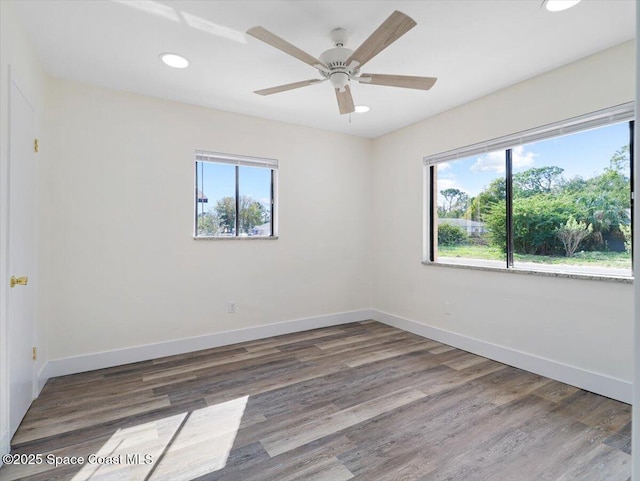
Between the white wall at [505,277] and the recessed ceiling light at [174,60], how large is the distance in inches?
110

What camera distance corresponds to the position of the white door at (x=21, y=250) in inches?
77.8

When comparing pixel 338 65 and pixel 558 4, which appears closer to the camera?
pixel 558 4

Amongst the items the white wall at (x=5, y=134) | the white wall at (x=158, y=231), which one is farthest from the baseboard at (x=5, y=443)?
the white wall at (x=158, y=231)

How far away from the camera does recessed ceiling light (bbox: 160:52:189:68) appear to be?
256 centimetres

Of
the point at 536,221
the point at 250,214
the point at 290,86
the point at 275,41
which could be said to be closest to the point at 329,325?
the point at 250,214

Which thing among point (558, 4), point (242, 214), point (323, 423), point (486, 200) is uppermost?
Answer: point (558, 4)

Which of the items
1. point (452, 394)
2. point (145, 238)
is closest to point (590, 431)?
point (452, 394)

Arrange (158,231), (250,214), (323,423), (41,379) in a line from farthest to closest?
1. (250,214)
2. (158,231)
3. (41,379)
4. (323,423)

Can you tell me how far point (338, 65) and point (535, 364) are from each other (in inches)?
121

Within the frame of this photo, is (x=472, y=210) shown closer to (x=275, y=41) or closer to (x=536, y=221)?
(x=536, y=221)

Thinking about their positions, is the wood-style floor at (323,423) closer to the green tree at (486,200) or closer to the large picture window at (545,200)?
the large picture window at (545,200)

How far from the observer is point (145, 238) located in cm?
332

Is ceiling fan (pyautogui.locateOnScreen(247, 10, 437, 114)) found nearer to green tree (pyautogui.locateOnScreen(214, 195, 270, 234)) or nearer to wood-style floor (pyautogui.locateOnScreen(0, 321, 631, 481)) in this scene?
green tree (pyautogui.locateOnScreen(214, 195, 270, 234))

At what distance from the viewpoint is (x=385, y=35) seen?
6.12ft
